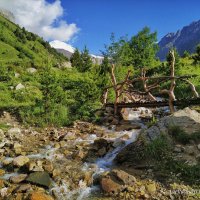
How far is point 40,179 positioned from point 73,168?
1.95 m

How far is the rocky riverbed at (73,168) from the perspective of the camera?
10.4 meters

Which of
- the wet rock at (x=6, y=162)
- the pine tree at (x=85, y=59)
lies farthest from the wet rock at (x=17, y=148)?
the pine tree at (x=85, y=59)

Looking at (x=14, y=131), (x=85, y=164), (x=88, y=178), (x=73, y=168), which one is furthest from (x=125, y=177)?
(x=14, y=131)

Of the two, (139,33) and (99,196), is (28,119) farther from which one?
(139,33)

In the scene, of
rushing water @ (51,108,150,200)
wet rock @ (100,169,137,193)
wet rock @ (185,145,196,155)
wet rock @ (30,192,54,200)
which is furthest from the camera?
wet rock @ (185,145,196,155)

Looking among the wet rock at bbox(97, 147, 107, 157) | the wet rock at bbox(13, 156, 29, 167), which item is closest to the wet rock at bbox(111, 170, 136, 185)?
the wet rock at bbox(97, 147, 107, 157)

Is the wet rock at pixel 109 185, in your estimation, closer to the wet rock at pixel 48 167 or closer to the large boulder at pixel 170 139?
the large boulder at pixel 170 139

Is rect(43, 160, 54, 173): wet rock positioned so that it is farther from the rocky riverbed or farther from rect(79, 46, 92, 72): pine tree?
rect(79, 46, 92, 72): pine tree

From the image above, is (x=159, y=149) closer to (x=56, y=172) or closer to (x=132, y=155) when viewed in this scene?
(x=132, y=155)

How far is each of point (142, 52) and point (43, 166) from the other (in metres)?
58.4

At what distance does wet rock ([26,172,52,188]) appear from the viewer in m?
11.1

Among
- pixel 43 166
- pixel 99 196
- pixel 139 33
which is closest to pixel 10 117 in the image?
pixel 43 166

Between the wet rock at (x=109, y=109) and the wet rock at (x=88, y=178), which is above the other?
the wet rock at (x=109, y=109)

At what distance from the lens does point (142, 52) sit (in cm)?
Answer: 6812
